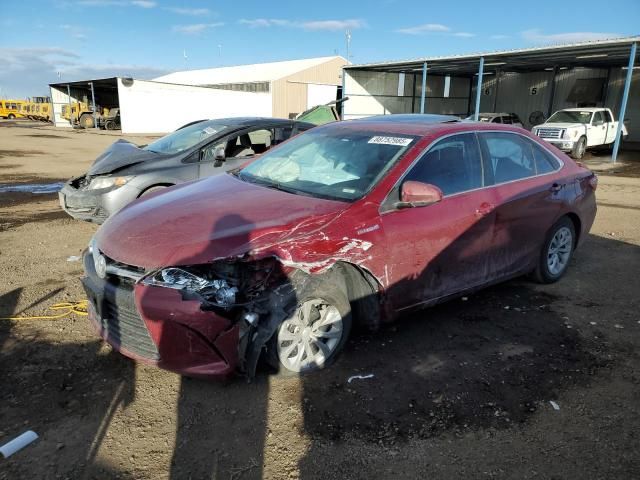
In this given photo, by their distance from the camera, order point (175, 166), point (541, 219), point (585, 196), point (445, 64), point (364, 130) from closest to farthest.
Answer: point (364, 130) → point (541, 219) → point (585, 196) → point (175, 166) → point (445, 64)

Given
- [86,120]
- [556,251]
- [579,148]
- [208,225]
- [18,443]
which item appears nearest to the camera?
[18,443]

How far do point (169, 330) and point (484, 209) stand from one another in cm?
253

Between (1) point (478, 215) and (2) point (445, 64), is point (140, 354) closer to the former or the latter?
(1) point (478, 215)

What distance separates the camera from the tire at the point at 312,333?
3.02 metres

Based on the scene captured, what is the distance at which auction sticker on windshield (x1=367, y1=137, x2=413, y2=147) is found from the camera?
3697 mm

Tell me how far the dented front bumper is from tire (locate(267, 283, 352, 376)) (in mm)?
333

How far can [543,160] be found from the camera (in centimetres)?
464

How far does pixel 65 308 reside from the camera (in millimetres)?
4137

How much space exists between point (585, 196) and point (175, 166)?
15.7 feet

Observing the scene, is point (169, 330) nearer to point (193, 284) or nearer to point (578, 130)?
point (193, 284)

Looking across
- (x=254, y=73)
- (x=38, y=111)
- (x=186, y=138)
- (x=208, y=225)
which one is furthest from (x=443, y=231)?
(x=38, y=111)

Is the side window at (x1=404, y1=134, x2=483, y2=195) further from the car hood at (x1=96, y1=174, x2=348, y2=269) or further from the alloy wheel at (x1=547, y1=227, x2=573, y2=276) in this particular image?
the alloy wheel at (x1=547, y1=227, x2=573, y2=276)


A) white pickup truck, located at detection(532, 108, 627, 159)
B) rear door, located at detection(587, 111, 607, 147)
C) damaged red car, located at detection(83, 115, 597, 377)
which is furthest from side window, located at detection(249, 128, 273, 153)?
rear door, located at detection(587, 111, 607, 147)

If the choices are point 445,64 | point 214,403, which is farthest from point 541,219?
point 445,64
